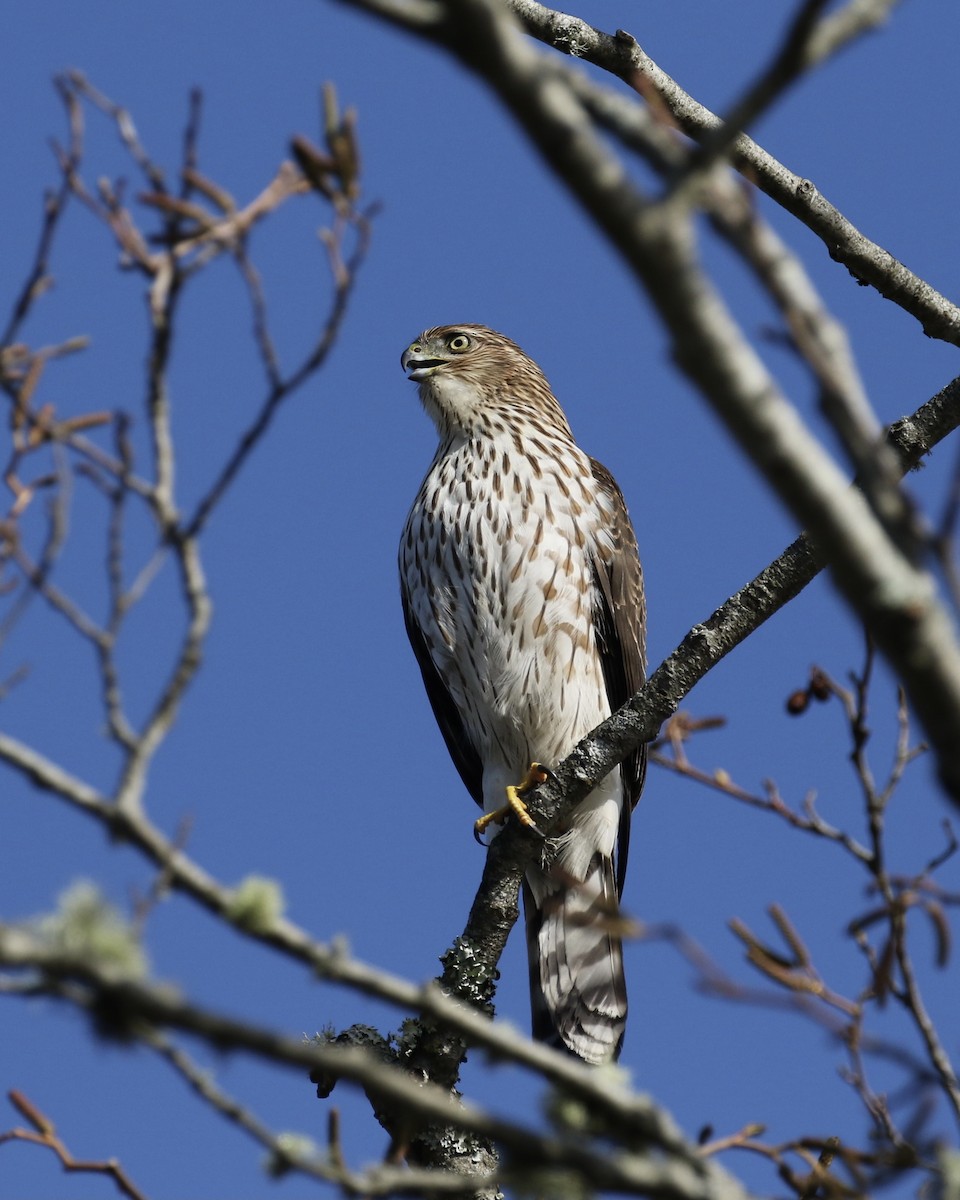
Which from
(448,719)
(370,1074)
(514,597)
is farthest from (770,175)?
(370,1074)

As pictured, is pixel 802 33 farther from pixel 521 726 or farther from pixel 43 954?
pixel 521 726

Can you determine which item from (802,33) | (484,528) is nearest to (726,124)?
(802,33)

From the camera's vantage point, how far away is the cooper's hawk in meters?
5.91

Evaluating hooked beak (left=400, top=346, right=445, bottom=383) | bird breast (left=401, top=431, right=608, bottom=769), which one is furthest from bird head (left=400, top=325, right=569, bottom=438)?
bird breast (left=401, top=431, right=608, bottom=769)

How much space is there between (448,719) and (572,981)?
1339 millimetres

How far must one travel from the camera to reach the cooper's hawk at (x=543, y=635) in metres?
5.91

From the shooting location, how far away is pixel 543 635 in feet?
19.7

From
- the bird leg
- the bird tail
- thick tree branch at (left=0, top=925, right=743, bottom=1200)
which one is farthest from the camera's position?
the bird tail

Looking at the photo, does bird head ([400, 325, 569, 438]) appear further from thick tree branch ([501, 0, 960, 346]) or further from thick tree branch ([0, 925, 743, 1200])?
thick tree branch ([0, 925, 743, 1200])

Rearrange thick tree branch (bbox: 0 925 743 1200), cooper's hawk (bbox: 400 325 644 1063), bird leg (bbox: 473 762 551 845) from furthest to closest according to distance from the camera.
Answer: cooper's hawk (bbox: 400 325 644 1063)
bird leg (bbox: 473 762 551 845)
thick tree branch (bbox: 0 925 743 1200)

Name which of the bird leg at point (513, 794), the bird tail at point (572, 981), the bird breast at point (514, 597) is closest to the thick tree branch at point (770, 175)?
the bird breast at point (514, 597)

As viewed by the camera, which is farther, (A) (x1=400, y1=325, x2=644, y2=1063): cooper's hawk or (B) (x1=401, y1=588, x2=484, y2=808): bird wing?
(B) (x1=401, y1=588, x2=484, y2=808): bird wing

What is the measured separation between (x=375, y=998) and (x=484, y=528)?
4424 mm

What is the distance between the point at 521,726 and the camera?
6117 millimetres
